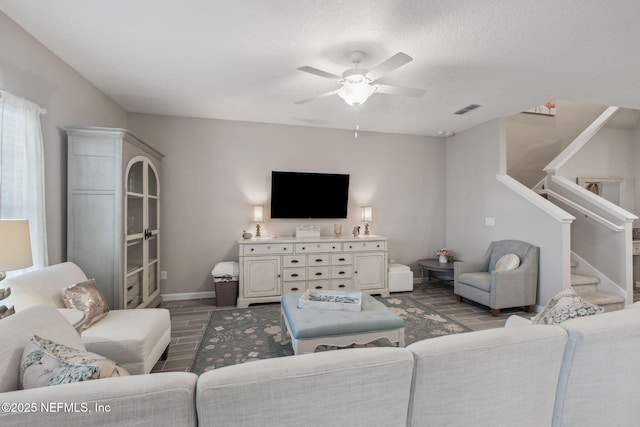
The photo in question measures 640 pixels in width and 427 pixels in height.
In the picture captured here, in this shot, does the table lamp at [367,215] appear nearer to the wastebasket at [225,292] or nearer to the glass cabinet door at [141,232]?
the wastebasket at [225,292]

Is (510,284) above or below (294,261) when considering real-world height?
below

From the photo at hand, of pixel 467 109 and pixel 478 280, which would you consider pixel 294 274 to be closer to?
pixel 478 280

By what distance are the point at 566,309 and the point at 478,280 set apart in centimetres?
226

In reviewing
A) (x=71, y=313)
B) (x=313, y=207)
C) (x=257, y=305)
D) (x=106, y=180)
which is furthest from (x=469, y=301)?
(x=106, y=180)

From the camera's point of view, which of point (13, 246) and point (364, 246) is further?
point (364, 246)

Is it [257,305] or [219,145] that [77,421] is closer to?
[257,305]

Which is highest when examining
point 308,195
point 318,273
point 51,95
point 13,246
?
point 51,95

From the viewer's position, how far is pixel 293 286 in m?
4.11

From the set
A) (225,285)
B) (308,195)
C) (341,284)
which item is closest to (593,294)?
(341,284)

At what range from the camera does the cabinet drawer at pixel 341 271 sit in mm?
4258

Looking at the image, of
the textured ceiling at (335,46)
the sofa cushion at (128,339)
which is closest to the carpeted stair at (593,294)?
the textured ceiling at (335,46)

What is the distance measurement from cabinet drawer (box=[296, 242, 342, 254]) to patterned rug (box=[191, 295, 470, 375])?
2.71 ft

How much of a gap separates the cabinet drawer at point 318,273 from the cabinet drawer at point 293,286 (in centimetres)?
13

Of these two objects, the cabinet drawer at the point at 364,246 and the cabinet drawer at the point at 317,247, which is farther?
the cabinet drawer at the point at 364,246
